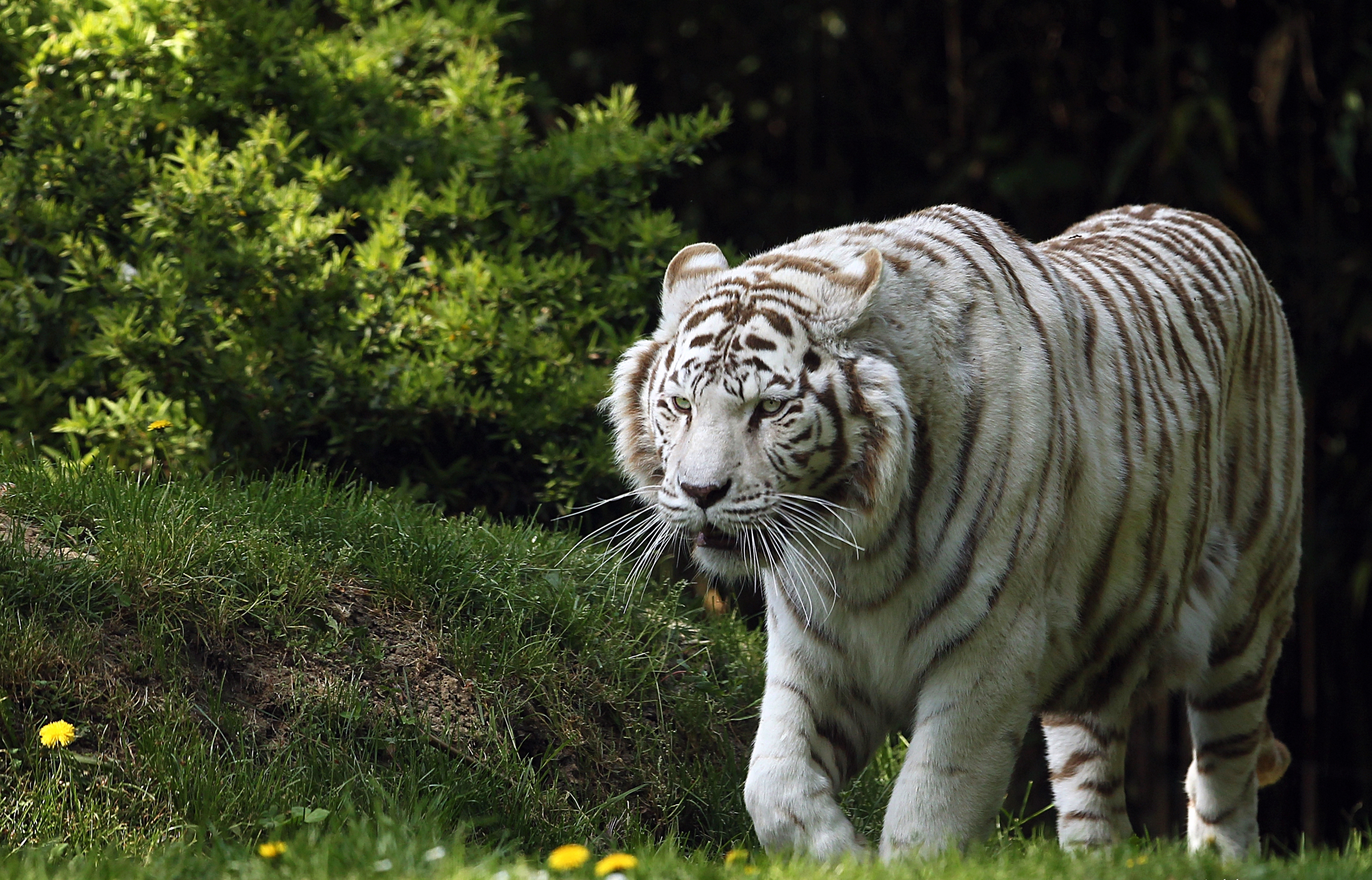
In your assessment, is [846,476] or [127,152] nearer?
[846,476]

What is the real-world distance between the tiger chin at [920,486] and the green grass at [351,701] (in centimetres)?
35

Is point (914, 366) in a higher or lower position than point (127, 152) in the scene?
lower

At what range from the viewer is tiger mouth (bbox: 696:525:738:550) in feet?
10.6

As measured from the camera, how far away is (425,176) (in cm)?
550

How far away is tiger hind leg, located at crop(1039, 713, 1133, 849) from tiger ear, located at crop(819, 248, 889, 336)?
5.97ft

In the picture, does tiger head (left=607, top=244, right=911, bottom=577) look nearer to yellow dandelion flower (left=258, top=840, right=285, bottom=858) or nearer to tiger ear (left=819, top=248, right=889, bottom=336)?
tiger ear (left=819, top=248, right=889, bottom=336)

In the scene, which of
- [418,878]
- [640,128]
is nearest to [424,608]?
[418,878]

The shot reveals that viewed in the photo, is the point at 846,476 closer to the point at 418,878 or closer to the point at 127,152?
the point at 418,878

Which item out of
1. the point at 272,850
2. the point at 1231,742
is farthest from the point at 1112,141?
the point at 272,850

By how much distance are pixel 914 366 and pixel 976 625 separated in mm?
599

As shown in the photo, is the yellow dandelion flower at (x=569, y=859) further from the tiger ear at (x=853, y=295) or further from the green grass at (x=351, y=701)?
the tiger ear at (x=853, y=295)

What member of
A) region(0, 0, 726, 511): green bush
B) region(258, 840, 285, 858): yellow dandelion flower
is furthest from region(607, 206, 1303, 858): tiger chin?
region(0, 0, 726, 511): green bush

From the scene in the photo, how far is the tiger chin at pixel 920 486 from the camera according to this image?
3221 mm

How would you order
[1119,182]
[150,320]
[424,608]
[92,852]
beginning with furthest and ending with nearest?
[1119,182], [150,320], [424,608], [92,852]
